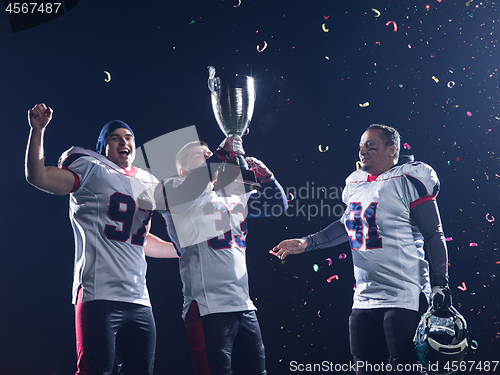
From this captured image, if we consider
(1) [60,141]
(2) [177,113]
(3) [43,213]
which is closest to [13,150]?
(1) [60,141]

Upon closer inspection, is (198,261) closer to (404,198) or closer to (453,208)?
(404,198)

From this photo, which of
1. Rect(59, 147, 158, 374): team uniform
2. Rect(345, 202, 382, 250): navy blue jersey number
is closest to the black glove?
Rect(345, 202, 382, 250): navy blue jersey number

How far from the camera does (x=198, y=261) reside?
178cm

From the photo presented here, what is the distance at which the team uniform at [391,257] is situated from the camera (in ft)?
5.72

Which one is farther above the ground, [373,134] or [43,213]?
[373,134]

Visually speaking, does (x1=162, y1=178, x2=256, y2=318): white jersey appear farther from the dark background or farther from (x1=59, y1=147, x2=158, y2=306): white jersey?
the dark background

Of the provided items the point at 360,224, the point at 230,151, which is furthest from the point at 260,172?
the point at 360,224

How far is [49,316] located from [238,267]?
4.48 feet

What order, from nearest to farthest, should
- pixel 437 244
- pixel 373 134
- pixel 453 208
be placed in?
pixel 437 244, pixel 373 134, pixel 453 208

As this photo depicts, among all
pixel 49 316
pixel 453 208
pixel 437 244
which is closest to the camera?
pixel 437 244

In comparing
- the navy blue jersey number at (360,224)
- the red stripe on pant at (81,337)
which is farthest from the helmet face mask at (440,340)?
the red stripe on pant at (81,337)

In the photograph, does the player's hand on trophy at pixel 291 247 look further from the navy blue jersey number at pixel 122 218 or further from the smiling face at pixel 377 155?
the navy blue jersey number at pixel 122 218

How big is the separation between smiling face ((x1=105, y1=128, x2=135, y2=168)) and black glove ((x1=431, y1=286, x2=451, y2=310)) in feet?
5.03

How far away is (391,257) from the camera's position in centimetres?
183
